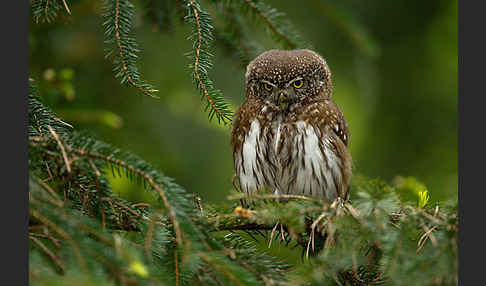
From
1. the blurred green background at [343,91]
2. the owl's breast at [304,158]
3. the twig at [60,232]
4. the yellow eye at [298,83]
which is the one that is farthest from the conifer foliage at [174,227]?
the blurred green background at [343,91]

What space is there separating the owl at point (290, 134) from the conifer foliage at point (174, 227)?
2.62 ft

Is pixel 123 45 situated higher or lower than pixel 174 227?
higher

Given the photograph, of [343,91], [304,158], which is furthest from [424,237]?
[343,91]

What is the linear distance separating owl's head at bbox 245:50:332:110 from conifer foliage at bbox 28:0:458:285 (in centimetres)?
89

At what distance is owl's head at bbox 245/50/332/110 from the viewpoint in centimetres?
315

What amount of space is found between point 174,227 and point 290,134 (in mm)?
1477

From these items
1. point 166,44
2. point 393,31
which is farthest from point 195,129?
point 393,31

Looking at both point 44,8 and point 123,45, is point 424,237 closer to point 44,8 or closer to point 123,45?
point 123,45

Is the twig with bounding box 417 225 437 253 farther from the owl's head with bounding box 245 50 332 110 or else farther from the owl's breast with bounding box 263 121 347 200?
the owl's head with bounding box 245 50 332 110

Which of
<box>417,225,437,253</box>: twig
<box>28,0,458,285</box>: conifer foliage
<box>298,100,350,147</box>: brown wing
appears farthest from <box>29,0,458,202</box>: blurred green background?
<box>417,225,437,253</box>: twig

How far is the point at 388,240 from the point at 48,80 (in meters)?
2.55

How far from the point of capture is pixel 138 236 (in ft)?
6.52

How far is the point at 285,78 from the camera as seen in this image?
10.4ft

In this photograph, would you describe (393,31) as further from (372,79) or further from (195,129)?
(195,129)
